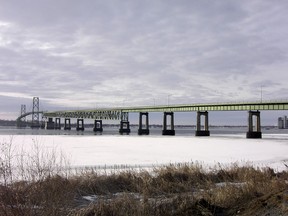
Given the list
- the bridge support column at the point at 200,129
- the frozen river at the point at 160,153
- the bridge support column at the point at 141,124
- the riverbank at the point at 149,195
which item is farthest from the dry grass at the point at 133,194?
the bridge support column at the point at 141,124

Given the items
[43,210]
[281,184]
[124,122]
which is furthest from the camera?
[124,122]

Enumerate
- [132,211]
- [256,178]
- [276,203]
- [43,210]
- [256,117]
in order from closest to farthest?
[43,210] < [132,211] < [276,203] < [256,178] < [256,117]

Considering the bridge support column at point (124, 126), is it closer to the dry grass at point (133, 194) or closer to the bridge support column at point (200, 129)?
the bridge support column at point (200, 129)

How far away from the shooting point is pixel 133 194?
12.1m

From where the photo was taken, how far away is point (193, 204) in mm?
10578

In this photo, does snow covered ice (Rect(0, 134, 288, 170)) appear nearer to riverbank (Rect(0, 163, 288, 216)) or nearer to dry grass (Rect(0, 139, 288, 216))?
dry grass (Rect(0, 139, 288, 216))

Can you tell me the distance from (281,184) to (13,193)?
848 cm

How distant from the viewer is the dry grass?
777 cm

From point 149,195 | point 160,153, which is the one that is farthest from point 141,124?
point 149,195

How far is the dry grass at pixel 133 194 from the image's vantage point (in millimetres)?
7773

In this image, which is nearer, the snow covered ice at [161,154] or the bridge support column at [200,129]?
the snow covered ice at [161,154]

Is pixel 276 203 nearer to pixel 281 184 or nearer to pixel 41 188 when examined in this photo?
pixel 281 184

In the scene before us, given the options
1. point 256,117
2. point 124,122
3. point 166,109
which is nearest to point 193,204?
point 256,117

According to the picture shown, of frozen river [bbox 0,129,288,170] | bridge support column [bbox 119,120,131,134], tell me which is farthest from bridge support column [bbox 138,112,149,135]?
frozen river [bbox 0,129,288,170]
